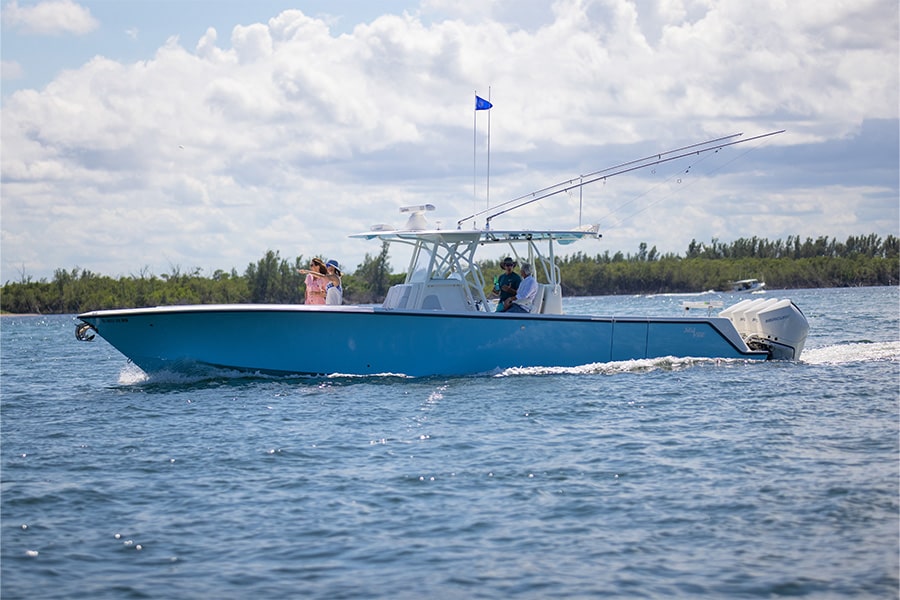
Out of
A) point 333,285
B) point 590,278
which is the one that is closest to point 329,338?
point 333,285

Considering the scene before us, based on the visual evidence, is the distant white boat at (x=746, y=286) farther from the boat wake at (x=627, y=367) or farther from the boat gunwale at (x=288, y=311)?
the boat gunwale at (x=288, y=311)

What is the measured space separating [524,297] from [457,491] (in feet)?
28.6

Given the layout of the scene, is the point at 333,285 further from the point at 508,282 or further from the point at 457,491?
the point at 457,491

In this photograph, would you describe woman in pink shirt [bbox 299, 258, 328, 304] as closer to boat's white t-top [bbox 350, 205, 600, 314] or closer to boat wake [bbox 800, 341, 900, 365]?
boat's white t-top [bbox 350, 205, 600, 314]

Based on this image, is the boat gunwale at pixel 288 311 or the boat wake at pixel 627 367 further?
the boat wake at pixel 627 367

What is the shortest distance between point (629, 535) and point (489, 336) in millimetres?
9391

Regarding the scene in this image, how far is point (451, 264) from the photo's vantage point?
18.2m

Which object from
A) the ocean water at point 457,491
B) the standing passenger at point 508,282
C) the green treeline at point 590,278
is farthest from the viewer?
the green treeline at point 590,278

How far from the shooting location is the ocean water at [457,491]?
7508mm

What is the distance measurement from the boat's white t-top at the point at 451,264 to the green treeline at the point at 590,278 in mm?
44224

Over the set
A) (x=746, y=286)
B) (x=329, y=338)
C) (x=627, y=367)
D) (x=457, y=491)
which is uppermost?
(x=746, y=286)

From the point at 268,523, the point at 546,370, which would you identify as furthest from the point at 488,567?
the point at 546,370

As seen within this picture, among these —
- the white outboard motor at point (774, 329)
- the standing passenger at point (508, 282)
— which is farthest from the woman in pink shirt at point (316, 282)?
the white outboard motor at point (774, 329)

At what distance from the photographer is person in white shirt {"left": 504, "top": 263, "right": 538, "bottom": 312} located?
18.3m
